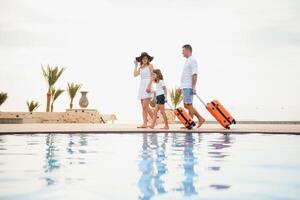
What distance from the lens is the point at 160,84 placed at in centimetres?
1044

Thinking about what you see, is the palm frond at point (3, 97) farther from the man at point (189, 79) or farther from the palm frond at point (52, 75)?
the man at point (189, 79)

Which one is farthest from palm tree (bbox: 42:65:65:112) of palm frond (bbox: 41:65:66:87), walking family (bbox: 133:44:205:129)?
walking family (bbox: 133:44:205:129)

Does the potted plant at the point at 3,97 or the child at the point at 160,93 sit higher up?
the potted plant at the point at 3,97

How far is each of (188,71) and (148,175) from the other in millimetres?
7045

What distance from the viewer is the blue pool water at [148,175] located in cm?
264

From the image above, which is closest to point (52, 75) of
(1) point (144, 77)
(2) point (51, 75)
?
(2) point (51, 75)

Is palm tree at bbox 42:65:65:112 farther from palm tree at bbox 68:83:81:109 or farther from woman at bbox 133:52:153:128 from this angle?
woman at bbox 133:52:153:128

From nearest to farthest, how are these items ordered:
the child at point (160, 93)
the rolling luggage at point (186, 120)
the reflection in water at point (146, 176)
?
the reflection in water at point (146, 176), the child at point (160, 93), the rolling luggage at point (186, 120)

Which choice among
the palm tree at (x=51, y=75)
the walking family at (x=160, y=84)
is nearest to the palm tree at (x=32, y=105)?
the palm tree at (x=51, y=75)

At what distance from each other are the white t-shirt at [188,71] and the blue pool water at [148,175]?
507 cm

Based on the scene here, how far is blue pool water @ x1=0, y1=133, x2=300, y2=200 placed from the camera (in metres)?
2.64

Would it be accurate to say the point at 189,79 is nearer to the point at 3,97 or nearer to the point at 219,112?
the point at 219,112

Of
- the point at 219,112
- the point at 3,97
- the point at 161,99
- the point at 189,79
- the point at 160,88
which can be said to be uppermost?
the point at 3,97

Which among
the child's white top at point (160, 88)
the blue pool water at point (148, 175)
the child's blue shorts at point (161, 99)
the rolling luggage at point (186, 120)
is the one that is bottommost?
the blue pool water at point (148, 175)
